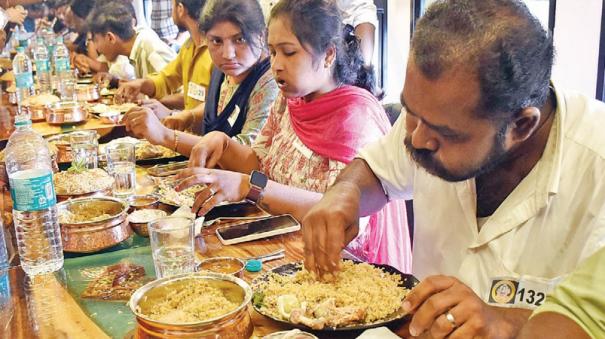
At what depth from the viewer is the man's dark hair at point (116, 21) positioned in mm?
4672

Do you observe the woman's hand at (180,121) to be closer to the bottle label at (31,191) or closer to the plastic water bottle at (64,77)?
the plastic water bottle at (64,77)

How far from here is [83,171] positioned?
1992 mm

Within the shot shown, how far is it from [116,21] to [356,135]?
130 inches

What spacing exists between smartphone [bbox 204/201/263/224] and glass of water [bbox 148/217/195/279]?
0.33m

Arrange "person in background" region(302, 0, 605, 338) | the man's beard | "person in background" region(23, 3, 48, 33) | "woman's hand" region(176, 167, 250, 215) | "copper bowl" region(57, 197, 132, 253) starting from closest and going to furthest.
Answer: "person in background" region(302, 0, 605, 338) → the man's beard → "copper bowl" region(57, 197, 132, 253) → "woman's hand" region(176, 167, 250, 215) → "person in background" region(23, 3, 48, 33)

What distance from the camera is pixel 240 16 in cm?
249

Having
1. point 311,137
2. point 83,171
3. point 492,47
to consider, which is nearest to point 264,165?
point 311,137

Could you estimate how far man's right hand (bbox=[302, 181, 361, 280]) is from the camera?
1293 millimetres

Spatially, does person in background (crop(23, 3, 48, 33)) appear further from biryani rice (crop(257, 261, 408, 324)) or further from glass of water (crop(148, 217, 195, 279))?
biryani rice (crop(257, 261, 408, 324))

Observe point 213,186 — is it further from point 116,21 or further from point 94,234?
point 116,21

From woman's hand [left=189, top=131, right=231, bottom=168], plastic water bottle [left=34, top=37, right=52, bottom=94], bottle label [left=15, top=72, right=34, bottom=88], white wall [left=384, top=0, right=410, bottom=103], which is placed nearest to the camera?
woman's hand [left=189, top=131, right=231, bottom=168]

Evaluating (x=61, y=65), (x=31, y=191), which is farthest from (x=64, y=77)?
(x=31, y=191)

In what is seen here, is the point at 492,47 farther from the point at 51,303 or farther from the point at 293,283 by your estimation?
the point at 51,303

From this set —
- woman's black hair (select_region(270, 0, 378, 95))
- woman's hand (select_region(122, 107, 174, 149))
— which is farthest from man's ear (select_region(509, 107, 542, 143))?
woman's hand (select_region(122, 107, 174, 149))
